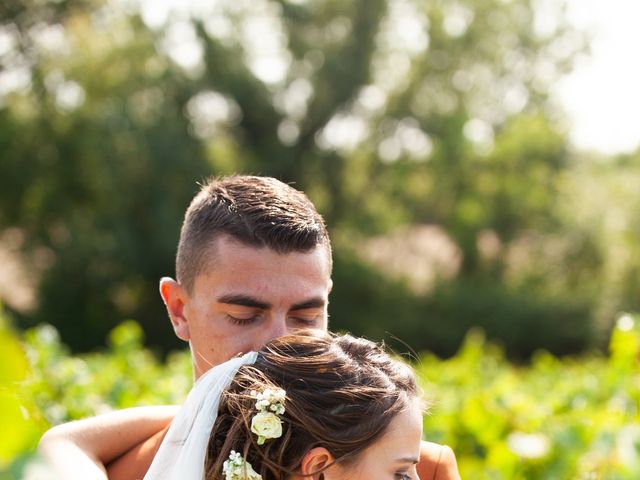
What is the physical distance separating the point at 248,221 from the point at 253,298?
25 cm

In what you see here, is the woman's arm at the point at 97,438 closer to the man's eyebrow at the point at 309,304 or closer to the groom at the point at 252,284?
the groom at the point at 252,284

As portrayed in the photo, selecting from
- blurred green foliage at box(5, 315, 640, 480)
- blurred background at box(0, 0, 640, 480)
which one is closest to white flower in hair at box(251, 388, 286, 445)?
blurred green foliage at box(5, 315, 640, 480)

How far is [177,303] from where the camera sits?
265 centimetres

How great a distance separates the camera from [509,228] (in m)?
26.8

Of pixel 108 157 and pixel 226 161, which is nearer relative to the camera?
pixel 108 157

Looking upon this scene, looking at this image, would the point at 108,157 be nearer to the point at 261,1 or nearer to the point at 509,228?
the point at 261,1

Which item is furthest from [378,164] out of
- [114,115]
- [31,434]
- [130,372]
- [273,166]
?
[31,434]

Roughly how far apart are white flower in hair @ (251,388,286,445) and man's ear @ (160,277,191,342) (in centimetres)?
60

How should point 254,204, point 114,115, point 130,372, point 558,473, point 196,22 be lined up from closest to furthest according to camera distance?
point 254,204 < point 558,473 < point 130,372 < point 114,115 < point 196,22

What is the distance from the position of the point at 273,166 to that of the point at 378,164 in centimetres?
381

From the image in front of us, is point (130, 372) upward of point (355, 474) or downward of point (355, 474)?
downward

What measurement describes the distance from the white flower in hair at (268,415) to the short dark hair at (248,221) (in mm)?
481

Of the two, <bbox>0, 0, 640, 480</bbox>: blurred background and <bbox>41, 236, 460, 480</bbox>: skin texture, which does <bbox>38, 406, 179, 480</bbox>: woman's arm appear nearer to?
<bbox>41, 236, 460, 480</bbox>: skin texture

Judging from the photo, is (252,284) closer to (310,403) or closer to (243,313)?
(243,313)
